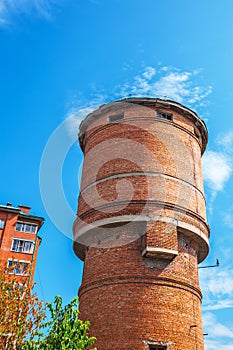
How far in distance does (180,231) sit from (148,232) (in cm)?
160

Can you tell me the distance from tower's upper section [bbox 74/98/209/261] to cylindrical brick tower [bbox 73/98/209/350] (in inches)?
1.7

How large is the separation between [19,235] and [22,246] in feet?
3.16

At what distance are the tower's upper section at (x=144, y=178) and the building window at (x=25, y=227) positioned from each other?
43.7ft

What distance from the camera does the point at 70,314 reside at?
38.5ft

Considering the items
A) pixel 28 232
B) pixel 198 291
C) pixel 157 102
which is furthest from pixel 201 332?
pixel 28 232

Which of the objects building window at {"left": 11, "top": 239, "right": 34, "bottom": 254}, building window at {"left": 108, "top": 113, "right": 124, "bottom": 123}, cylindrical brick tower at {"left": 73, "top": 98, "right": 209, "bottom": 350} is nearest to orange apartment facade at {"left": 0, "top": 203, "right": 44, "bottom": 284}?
building window at {"left": 11, "top": 239, "right": 34, "bottom": 254}

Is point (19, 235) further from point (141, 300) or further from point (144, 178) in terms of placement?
point (141, 300)

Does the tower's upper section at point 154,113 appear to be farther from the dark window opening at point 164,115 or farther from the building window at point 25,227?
the building window at point 25,227

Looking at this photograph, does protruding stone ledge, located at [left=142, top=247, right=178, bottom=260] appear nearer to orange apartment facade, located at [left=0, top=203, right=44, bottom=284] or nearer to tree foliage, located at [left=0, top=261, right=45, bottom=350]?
tree foliage, located at [left=0, top=261, right=45, bottom=350]

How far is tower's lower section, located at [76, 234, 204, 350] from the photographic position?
13195 mm

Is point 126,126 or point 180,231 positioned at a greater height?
point 126,126

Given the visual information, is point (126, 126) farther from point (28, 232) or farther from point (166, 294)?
point (28, 232)

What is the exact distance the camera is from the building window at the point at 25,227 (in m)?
29.6

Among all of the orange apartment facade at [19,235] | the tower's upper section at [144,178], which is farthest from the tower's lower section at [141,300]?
the orange apartment facade at [19,235]
